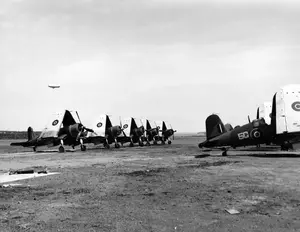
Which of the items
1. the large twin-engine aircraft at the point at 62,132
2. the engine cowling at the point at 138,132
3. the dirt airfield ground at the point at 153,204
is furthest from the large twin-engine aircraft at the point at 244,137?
the engine cowling at the point at 138,132

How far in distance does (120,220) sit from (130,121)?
43.2 m

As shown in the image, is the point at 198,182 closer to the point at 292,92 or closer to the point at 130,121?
the point at 292,92

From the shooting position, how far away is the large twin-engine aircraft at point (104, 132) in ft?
126

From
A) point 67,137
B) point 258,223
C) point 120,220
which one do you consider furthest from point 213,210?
point 67,137

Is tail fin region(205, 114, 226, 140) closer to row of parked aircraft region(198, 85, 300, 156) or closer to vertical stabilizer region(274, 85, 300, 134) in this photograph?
row of parked aircraft region(198, 85, 300, 156)

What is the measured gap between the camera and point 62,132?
3453cm

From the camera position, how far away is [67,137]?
34531 millimetres

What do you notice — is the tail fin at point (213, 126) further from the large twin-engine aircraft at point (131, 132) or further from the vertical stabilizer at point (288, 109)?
the large twin-engine aircraft at point (131, 132)

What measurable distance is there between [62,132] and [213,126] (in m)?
16.1

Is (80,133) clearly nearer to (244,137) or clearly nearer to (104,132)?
(104,132)

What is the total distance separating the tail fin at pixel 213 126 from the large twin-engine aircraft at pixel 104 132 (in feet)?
48.8

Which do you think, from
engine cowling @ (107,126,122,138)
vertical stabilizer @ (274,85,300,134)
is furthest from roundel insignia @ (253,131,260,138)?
engine cowling @ (107,126,122,138)

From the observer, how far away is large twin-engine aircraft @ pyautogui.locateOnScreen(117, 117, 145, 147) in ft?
156

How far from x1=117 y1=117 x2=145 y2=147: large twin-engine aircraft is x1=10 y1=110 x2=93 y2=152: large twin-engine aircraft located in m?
12.7
